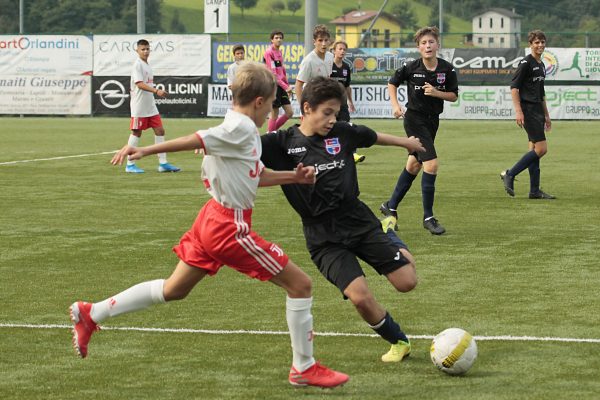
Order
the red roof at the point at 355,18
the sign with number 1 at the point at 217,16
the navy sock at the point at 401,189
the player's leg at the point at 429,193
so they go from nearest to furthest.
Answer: the player's leg at the point at 429,193
the navy sock at the point at 401,189
the sign with number 1 at the point at 217,16
the red roof at the point at 355,18

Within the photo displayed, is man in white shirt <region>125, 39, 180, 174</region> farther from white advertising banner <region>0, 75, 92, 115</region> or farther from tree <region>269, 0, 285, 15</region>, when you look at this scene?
tree <region>269, 0, 285, 15</region>

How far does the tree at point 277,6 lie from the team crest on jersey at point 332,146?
432 feet

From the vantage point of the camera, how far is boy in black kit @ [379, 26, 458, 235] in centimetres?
1201

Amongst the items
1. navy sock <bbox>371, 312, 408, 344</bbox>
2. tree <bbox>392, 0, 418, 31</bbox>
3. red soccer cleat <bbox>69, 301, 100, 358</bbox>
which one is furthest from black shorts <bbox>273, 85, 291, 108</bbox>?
tree <bbox>392, 0, 418, 31</bbox>

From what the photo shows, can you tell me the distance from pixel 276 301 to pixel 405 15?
407 feet

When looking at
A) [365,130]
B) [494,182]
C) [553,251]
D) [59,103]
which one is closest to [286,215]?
[553,251]

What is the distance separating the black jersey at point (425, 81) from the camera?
1221cm

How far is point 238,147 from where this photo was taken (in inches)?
237

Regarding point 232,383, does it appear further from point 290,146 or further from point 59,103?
point 59,103

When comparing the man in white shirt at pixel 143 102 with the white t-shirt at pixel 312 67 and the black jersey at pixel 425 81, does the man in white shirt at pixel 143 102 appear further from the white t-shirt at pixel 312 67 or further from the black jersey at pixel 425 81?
the black jersey at pixel 425 81

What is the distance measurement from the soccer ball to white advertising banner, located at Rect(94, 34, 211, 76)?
31.8 m

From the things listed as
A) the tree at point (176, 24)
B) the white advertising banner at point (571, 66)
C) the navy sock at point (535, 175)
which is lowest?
the navy sock at point (535, 175)

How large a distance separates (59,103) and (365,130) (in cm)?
3260

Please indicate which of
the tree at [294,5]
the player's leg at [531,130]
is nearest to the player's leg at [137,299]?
the player's leg at [531,130]
